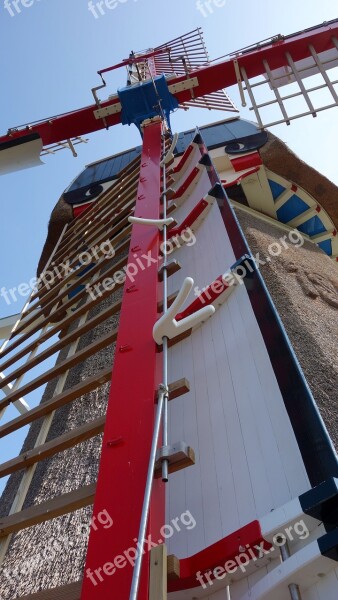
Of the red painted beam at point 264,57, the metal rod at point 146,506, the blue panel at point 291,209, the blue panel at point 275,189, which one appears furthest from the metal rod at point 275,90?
the metal rod at point 146,506

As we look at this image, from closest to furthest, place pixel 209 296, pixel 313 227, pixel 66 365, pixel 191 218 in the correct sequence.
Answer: pixel 209 296, pixel 66 365, pixel 191 218, pixel 313 227

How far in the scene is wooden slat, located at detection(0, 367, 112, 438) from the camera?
1.85 meters

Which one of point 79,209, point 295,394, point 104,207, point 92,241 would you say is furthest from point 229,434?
point 79,209

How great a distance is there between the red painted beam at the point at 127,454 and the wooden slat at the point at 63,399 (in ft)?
0.36

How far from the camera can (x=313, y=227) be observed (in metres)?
5.12

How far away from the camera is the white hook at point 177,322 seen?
1.46 meters

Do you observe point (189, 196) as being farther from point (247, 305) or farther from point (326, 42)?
point (326, 42)

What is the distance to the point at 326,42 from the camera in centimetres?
537

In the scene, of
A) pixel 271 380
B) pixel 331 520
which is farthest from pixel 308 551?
pixel 271 380

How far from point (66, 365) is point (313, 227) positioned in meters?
3.61

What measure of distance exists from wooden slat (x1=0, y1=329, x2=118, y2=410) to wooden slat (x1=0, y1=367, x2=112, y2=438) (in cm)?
20

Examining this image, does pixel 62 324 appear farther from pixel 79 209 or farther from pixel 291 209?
pixel 79 209

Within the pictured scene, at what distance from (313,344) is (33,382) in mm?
1283

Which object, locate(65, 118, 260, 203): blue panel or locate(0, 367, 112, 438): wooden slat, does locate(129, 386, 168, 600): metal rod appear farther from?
locate(65, 118, 260, 203): blue panel
